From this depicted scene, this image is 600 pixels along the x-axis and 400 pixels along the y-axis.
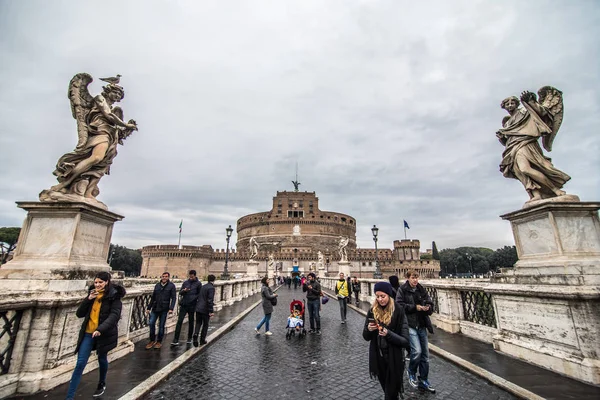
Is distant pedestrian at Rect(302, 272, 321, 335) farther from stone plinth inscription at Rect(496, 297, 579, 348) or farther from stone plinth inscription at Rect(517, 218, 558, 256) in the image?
stone plinth inscription at Rect(517, 218, 558, 256)

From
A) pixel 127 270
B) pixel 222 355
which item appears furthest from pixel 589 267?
pixel 127 270

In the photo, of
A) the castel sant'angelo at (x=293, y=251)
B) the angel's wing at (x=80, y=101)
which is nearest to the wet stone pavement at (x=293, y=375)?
the angel's wing at (x=80, y=101)

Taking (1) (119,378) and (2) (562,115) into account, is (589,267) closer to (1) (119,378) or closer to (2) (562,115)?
(2) (562,115)

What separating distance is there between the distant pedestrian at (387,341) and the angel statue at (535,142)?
3.75 metres

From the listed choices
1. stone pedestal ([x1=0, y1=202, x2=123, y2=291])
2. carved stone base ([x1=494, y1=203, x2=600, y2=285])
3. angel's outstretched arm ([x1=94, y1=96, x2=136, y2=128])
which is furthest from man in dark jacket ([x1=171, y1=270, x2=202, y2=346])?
carved stone base ([x1=494, y1=203, x2=600, y2=285])

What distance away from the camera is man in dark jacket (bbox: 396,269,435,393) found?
3.82 metres

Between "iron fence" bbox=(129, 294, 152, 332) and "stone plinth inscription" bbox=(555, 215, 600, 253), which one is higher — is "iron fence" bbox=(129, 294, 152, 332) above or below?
below

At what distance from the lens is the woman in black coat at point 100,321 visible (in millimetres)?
3285

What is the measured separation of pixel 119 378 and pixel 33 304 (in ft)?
5.13

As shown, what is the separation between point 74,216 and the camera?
4.27m

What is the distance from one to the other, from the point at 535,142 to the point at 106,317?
7.30m

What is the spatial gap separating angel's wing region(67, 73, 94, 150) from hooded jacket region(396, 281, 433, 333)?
5.81 meters

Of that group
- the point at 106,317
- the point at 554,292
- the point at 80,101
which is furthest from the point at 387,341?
the point at 80,101

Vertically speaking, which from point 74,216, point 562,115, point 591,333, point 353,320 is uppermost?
point 562,115
